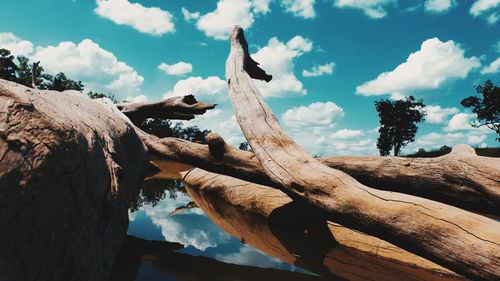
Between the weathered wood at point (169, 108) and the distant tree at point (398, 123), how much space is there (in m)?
42.1

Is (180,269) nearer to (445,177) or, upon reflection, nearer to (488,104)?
(445,177)

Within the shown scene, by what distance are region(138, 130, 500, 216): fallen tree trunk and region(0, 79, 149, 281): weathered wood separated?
2.31m

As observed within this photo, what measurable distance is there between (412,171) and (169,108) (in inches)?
258

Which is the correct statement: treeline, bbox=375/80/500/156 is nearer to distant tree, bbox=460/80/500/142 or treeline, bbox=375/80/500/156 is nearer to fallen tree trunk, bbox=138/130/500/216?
distant tree, bbox=460/80/500/142

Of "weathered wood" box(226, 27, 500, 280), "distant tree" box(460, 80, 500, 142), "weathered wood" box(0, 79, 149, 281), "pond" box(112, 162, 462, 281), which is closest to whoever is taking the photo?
"weathered wood" box(0, 79, 149, 281)

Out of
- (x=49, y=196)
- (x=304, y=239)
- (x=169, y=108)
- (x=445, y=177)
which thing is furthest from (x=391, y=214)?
(x=169, y=108)

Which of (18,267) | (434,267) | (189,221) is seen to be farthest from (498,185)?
(18,267)

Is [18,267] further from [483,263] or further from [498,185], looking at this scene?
[498,185]

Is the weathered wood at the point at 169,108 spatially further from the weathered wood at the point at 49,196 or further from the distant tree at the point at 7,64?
the distant tree at the point at 7,64

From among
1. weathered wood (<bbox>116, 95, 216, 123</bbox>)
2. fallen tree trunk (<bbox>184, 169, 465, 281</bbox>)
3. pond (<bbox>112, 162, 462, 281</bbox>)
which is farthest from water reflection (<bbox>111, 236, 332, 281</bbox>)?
weathered wood (<bbox>116, 95, 216, 123</bbox>)

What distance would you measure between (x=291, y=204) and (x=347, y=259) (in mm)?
1426

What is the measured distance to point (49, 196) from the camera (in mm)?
1726

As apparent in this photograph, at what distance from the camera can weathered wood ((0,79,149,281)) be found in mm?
1496

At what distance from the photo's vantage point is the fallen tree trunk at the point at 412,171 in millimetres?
4316
